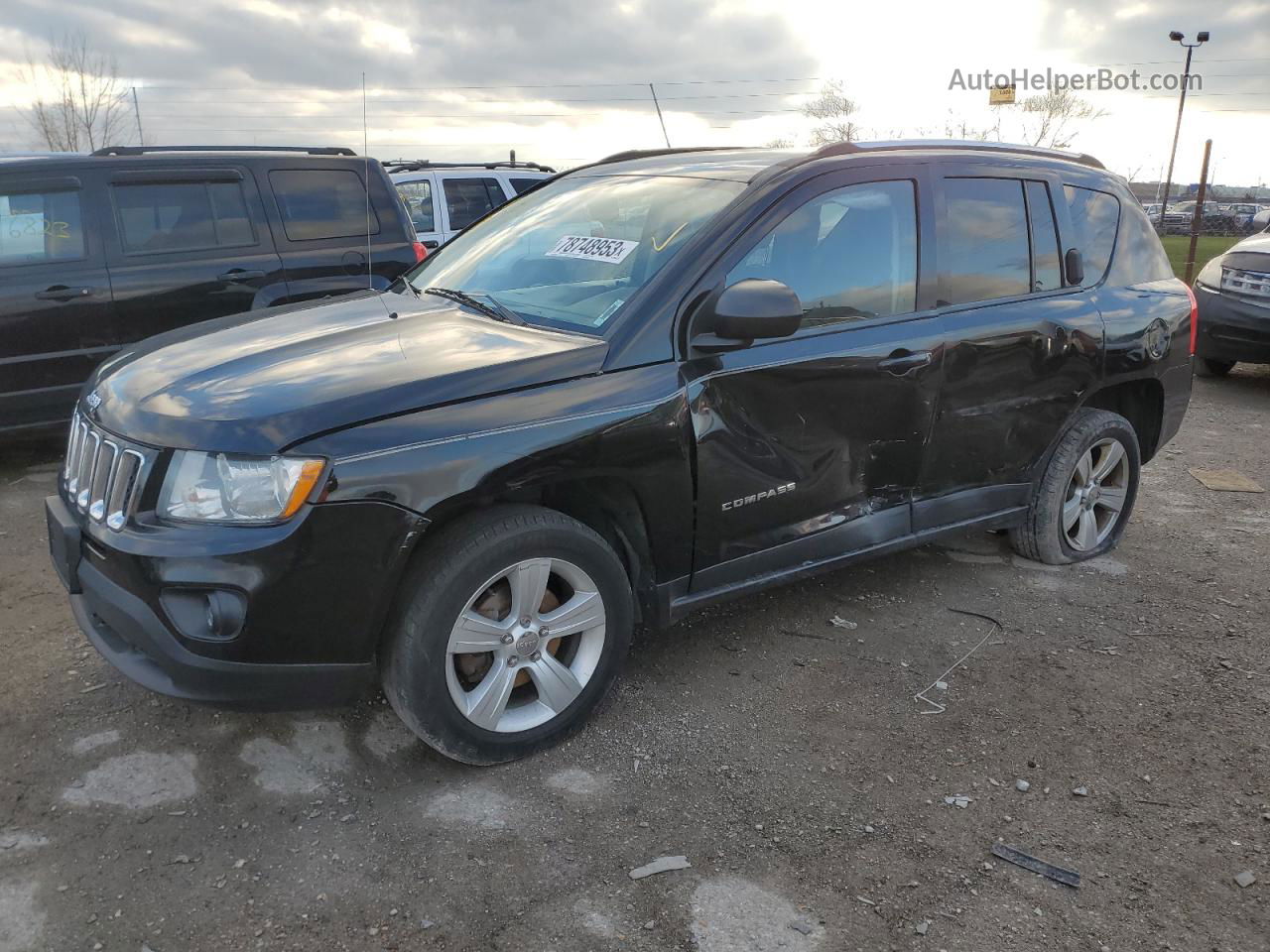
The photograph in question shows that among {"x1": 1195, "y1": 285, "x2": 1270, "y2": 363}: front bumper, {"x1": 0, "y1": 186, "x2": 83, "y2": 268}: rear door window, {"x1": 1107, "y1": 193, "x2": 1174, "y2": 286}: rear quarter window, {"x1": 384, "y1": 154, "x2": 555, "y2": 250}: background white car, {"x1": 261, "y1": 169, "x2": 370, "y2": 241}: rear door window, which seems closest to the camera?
{"x1": 1107, "y1": 193, "x2": 1174, "y2": 286}: rear quarter window

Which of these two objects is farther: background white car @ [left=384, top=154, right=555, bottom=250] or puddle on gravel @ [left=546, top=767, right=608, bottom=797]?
background white car @ [left=384, top=154, right=555, bottom=250]

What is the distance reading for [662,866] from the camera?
2553 millimetres

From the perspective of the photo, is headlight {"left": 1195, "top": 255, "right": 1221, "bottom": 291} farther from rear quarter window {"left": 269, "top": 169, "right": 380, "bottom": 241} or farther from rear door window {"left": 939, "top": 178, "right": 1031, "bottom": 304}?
rear quarter window {"left": 269, "top": 169, "right": 380, "bottom": 241}

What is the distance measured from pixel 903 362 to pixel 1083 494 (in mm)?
1577

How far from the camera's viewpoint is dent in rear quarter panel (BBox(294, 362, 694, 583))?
2.52 metres

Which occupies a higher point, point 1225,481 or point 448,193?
point 448,193

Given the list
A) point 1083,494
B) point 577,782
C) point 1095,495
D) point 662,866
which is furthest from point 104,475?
point 1095,495

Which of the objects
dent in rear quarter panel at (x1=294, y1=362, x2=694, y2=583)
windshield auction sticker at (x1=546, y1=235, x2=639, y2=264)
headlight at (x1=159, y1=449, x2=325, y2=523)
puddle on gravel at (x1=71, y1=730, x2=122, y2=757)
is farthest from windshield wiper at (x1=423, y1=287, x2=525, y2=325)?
puddle on gravel at (x1=71, y1=730, x2=122, y2=757)

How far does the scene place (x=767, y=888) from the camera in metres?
2.48

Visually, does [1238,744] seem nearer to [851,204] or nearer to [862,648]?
[862,648]

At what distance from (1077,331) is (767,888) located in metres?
2.80

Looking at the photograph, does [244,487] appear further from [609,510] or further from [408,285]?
[408,285]

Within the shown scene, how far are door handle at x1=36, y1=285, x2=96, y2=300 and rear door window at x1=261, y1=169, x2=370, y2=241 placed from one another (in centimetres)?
122

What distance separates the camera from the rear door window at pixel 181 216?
226 inches
